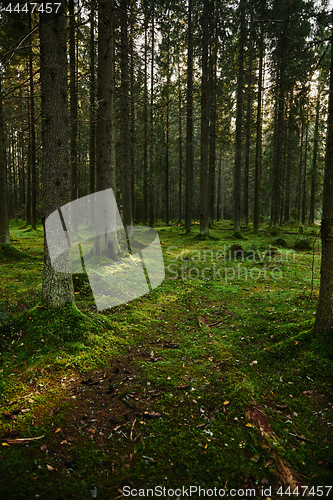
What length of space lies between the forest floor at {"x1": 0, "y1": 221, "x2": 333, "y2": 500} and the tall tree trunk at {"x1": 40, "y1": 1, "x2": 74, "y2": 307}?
59 cm

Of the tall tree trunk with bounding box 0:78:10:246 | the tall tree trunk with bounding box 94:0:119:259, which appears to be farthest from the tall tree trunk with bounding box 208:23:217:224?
the tall tree trunk with bounding box 0:78:10:246

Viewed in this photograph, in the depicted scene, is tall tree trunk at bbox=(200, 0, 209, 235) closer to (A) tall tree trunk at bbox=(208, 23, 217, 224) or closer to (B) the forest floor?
(A) tall tree trunk at bbox=(208, 23, 217, 224)

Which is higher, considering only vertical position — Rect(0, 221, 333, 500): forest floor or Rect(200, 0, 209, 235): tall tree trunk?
Rect(200, 0, 209, 235): tall tree trunk

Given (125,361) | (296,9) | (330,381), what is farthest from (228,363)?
(296,9)

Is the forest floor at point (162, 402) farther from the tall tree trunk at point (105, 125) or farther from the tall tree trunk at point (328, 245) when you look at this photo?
the tall tree trunk at point (105, 125)

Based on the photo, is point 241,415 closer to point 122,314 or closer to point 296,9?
point 122,314

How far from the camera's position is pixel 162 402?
3621 mm

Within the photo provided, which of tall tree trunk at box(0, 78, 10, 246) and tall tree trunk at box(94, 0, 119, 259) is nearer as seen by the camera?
tall tree trunk at box(94, 0, 119, 259)

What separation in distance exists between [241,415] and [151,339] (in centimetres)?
229

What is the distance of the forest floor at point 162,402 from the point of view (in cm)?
260

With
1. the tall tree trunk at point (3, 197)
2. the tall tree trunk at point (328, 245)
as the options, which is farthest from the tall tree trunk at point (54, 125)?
the tall tree trunk at point (3, 197)

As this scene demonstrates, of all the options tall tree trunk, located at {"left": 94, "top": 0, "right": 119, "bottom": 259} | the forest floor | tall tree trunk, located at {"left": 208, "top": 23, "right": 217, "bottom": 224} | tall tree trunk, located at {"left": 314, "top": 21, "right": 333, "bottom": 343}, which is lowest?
the forest floor

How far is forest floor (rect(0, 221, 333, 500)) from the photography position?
8.52ft

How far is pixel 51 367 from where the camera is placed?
156 inches
